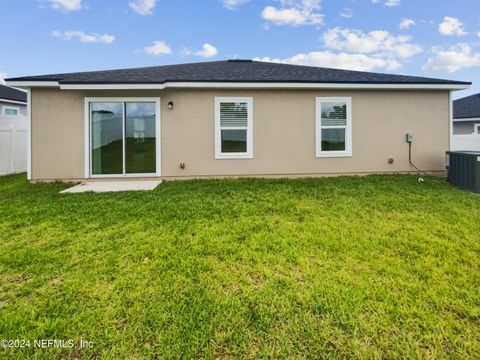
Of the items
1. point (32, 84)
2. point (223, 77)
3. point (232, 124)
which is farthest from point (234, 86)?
point (32, 84)

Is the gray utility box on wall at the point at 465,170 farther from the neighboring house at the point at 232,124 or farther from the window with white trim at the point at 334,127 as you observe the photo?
the window with white trim at the point at 334,127

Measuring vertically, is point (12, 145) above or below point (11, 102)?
below

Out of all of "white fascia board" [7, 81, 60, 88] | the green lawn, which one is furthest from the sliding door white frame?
the green lawn

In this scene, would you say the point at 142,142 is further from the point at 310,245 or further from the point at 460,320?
the point at 460,320

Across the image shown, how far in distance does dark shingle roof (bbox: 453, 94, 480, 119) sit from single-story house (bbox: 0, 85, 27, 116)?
91.0 feet

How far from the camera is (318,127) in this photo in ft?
29.0

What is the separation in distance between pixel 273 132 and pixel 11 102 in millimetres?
17092

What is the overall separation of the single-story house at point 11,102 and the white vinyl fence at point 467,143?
22.9m

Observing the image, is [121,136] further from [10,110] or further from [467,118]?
[467,118]

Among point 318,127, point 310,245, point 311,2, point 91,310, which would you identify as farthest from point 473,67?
point 91,310

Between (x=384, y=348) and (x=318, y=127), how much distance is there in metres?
7.50

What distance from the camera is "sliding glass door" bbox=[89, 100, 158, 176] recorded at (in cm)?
833

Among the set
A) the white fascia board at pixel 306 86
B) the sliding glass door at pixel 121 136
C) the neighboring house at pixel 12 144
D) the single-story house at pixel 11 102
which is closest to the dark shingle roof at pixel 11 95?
the single-story house at pixel 11 102

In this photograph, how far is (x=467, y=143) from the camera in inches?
425
